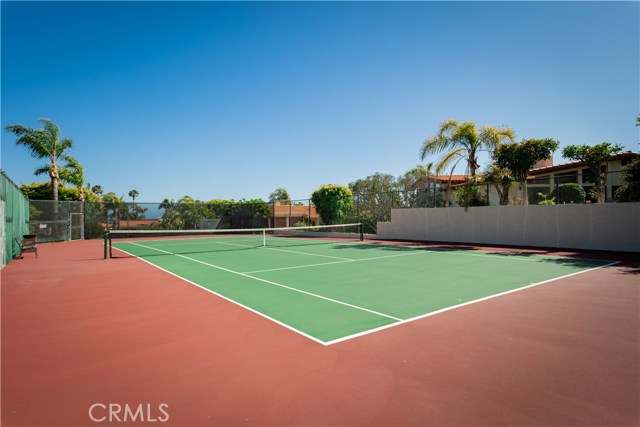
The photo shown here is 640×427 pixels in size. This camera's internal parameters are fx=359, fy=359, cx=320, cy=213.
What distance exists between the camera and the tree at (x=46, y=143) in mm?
26266

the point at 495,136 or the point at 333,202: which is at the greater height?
the point at 495,136

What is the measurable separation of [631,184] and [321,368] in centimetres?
1754

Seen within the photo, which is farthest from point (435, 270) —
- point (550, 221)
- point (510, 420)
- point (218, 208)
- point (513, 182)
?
point (218, 208)

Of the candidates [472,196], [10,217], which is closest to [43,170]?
[10,217]

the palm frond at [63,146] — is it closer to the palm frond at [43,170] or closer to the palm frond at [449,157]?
the palm frond at [43,170]

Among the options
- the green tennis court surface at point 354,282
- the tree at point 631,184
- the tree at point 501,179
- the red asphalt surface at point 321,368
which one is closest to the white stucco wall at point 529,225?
the tree at point 631,184

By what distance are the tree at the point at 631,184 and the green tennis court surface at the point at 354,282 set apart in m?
5.54

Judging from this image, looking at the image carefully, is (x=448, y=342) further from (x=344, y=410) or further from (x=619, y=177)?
(x=619, y=177)

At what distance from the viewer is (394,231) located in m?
24.4

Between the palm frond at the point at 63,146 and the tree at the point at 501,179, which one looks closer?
the tree at the point at 501,179

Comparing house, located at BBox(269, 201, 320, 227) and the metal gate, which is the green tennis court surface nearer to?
the metal gate

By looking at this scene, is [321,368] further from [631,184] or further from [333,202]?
[333,202]

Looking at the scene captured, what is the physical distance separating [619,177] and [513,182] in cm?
442

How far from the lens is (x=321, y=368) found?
3.94 meters
